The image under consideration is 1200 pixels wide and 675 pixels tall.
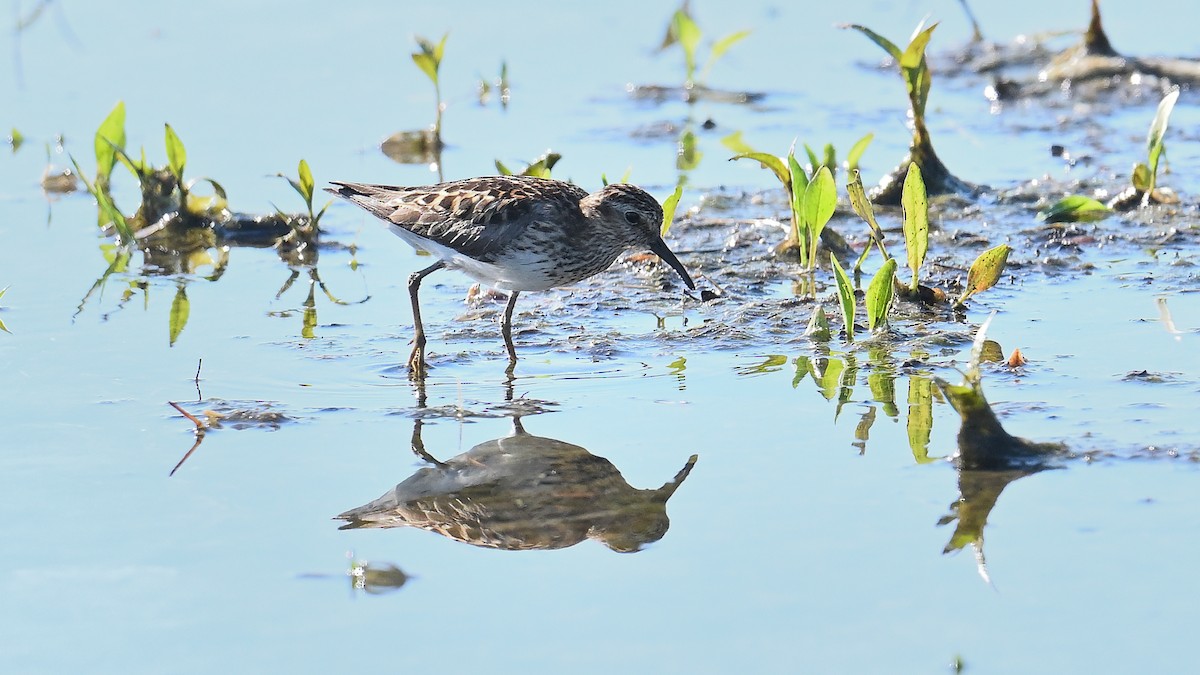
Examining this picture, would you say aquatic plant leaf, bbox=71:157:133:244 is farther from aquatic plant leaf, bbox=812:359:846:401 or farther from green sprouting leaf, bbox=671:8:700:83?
green sprouting leaf, bbox=671:8:700:83

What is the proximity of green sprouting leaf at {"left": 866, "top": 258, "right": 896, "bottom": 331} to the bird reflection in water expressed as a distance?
74.8 inches

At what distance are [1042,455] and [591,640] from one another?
240 cm

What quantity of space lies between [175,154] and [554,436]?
475cm

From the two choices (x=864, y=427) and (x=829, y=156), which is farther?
(x=829, y=156)

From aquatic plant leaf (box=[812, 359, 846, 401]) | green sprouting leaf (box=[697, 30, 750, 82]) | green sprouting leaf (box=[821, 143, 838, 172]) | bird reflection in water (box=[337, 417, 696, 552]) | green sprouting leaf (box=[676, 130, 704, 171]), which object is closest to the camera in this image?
bird reflection in water (box=[337, 417, 696, 552])

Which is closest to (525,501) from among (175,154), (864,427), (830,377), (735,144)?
(864,427)

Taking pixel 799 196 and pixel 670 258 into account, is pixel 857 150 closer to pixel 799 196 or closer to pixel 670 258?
pixel 799 196

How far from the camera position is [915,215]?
342 inches

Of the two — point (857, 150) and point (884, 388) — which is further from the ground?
point (857, 150)

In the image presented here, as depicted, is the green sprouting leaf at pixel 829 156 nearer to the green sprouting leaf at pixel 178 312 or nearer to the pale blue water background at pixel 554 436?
the pale blue water background at pixel 554 436

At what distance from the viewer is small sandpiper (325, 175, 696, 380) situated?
29.1 ft

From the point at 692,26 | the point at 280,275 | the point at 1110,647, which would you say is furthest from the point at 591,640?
the point at 692,26

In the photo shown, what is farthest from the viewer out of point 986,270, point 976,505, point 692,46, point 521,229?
point 692,46

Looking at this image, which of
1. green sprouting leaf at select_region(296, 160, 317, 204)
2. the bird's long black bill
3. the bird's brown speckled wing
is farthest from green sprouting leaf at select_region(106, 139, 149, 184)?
the bird's long black bill
